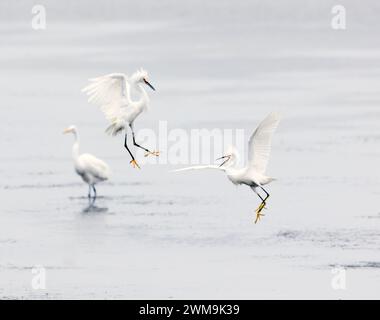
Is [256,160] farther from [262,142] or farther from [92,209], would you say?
[92,209]

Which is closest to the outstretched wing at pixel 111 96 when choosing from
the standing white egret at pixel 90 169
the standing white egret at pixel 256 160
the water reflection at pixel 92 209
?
the standing white egret at pixel 256 160

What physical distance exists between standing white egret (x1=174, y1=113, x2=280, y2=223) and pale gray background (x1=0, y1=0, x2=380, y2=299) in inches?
41.8

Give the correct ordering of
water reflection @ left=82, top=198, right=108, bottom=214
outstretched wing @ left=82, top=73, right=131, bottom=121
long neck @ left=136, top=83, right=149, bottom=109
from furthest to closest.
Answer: water reflection @ left=82, top=198, right=108, bottom=214, outstretched wing @ left=82, top=73, right=131, bottom=121, long neck @ left=136, top=83, right=149, bottom=109

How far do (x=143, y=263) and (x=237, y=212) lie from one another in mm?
3302

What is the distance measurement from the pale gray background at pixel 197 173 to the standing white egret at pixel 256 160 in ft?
3.48

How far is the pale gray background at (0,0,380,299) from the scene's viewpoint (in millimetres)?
18250

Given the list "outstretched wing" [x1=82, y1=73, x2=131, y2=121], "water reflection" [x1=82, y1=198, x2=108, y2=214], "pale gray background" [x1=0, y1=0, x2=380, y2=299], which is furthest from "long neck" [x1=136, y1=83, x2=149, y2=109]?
"water reflection" [x1=82, y1=198, x2=108, y2=214]

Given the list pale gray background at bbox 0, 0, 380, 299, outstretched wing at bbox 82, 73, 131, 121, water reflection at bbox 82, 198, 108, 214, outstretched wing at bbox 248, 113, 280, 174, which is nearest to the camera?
outstretched wing at bbox 248, 113, 280, 174

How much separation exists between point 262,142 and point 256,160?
1.53ft

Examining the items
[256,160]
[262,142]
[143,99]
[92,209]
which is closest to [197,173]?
[92,209]

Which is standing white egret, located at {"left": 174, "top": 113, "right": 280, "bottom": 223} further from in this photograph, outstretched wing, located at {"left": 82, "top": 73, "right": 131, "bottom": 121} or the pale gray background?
outstretched wing, located at {"left": 82, "top": 73, "right": 131, "bottom": 121}

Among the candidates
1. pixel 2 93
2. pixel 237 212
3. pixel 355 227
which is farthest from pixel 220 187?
pixel 2 93

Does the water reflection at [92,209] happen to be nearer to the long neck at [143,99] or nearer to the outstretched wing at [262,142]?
the long neck at [143,99]
